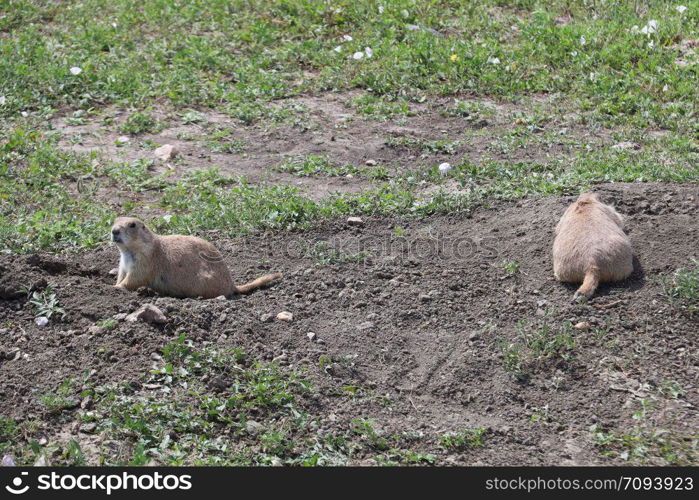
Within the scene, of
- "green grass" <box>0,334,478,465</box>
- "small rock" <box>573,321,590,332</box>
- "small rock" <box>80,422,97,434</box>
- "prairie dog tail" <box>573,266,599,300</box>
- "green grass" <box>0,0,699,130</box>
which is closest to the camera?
"green grass" <box>0,334,478,465</box>

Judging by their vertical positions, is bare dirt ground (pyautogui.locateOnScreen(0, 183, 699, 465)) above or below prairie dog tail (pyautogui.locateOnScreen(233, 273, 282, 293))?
above

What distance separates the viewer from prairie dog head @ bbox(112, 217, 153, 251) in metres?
6.23

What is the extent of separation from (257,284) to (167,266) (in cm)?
64

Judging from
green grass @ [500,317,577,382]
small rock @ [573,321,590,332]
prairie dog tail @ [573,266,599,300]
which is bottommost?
green grass @ [500,317,577,382]

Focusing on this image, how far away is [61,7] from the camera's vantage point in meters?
12.1

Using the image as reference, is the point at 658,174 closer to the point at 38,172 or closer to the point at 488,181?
the point at 488,181

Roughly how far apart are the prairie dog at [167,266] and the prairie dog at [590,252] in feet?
7.60

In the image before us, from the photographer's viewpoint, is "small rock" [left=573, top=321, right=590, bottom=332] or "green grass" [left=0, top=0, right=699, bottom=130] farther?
"green grass" [left=0, top=0, right=699, bottom=130]

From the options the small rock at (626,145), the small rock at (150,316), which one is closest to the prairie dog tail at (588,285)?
the small rock at (150,316)

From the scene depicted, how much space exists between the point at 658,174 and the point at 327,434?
4431 mm

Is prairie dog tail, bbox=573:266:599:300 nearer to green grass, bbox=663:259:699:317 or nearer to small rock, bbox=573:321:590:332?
small rock, bbox=573:321:590:332

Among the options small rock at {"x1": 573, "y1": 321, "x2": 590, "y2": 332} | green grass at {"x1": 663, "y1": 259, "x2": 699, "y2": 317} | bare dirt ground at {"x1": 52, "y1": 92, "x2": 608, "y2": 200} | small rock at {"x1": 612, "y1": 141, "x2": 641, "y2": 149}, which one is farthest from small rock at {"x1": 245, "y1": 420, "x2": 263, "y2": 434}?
small rock at {"x1": 612, "y1": 141, "x2": 641, "y2": 149}

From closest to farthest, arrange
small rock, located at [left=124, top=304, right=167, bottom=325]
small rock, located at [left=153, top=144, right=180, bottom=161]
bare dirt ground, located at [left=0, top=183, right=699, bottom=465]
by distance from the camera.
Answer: bare dirt ground, located at [left=0, top=183, right=699, bottom=465] → small rock, located at [left=124, top=304, right=167, bottom=325] → small rock, located at [left=153, top=144, right=180, bottom=161]

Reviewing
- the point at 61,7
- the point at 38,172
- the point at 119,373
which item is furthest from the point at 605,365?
the point at 61,7
